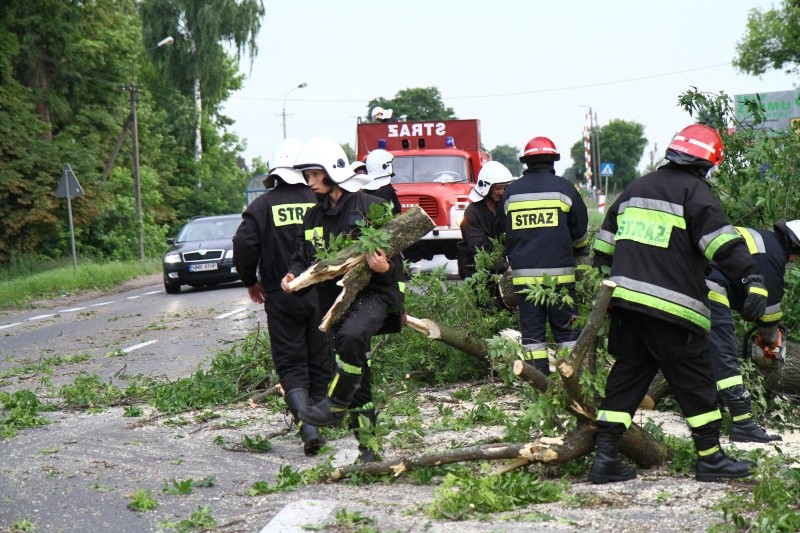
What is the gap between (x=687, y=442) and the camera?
242 inches

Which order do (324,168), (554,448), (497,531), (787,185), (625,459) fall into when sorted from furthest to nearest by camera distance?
(787,185), (324,168), (625,459), (554,448), (497,531)

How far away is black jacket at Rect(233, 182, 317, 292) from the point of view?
722 centimetres

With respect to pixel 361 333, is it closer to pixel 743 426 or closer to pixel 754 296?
pixel 754 296

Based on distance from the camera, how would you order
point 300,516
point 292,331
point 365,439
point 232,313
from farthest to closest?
point 232,313 < point 292,331 < point 365,439 < point 300,516

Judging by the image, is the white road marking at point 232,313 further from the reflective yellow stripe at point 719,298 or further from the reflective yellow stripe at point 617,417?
Result: the reflective yellow stripe at point 617,417

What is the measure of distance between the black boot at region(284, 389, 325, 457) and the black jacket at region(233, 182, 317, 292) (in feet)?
2.26

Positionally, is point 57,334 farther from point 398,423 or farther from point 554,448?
point 554,448

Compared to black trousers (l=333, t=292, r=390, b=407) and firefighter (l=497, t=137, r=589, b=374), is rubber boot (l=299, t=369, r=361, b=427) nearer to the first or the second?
black trousers (l=333, t=292, r=390, b=407)

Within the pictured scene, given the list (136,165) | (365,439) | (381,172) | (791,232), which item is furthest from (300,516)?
(136,165)

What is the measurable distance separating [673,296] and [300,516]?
211 centimetres

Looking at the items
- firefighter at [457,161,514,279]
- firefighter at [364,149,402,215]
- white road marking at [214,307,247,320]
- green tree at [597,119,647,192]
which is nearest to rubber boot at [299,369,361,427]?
firefighter at [457,161,514,279]

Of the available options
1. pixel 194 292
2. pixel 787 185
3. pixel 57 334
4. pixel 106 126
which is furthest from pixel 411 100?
pixel 787 185

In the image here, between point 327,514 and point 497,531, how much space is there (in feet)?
2.73

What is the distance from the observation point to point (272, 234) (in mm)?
7230
